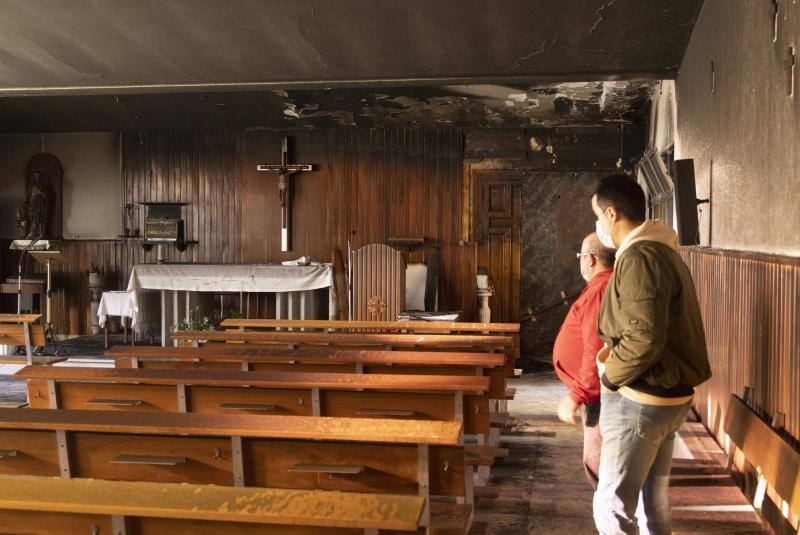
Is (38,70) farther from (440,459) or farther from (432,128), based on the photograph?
(440,459)

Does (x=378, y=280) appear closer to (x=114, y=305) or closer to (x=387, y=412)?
(x=114, y=305)

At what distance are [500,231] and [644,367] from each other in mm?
8472

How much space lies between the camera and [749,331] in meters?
3.61

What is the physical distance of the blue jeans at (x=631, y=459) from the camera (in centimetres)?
254

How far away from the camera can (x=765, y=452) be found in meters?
2.96

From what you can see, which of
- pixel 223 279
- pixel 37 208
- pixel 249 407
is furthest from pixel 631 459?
pixel 37 208

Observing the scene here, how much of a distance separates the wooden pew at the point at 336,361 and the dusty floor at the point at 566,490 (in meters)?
0.58

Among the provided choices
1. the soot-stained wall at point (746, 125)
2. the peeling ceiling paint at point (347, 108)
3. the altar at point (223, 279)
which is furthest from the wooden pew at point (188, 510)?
the altar at point (223, 279)

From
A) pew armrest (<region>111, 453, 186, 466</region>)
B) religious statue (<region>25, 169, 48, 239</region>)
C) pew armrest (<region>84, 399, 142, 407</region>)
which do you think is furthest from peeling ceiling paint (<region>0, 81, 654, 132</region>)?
pew armrest (<region>111, 453, 186, 466</region>)

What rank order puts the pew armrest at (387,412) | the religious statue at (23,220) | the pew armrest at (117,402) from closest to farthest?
the pew armrest at (387,412) → the pew armrest at (117,402) → the religious statue at (23,220)

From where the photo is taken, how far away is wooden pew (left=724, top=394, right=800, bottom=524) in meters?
2.60

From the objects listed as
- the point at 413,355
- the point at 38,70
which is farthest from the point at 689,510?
the point at 38,70

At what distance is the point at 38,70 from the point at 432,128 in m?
4.92

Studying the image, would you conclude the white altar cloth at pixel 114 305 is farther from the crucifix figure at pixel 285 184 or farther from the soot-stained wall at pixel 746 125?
the soot-stained wall at pixel 746 125
